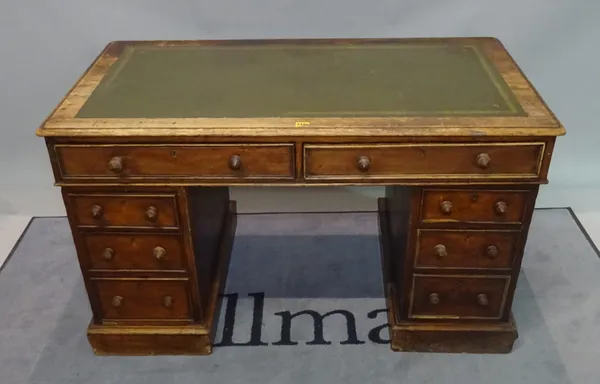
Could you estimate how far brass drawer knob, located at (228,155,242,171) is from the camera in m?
1.62

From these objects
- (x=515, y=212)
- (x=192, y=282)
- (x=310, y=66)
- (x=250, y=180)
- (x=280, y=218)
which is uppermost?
(x=310, y=66)

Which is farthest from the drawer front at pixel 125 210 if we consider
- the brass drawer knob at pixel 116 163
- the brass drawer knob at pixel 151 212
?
the brass drawer knob at pixel 116 163

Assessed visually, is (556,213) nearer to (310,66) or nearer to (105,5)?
(310,66)

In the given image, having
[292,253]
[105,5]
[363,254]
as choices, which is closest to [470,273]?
[363,254]

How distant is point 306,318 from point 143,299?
0.55 m

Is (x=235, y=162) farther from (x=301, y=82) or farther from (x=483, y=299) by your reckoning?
(x=483, y=299)

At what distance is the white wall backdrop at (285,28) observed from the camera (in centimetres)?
230

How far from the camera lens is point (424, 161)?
64.1 inches

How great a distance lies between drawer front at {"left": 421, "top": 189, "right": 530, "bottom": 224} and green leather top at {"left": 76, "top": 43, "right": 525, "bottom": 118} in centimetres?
22

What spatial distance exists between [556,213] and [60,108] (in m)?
1.99

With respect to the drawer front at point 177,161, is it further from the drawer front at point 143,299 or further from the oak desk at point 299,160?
the drawer front at point 143,299

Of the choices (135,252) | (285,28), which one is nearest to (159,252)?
(135,252)

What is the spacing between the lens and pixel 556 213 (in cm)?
267

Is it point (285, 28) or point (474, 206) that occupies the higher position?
point (285, 28)
